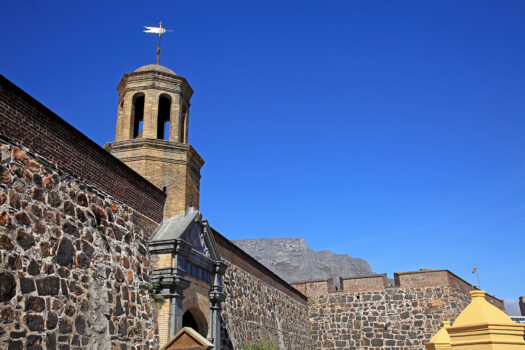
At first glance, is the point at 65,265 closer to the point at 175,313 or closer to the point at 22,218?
the point at 22,218

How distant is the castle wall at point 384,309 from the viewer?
66.9 ft

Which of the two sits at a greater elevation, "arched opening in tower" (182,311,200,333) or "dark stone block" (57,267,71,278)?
"dark stone block" (57,267,71,278)

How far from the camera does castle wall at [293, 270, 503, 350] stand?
20.4m

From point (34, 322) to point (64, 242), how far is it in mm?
1323

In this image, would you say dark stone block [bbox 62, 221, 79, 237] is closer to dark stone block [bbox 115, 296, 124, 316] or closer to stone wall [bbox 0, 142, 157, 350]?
stone wall [bbox 0, 142, 157, 350]

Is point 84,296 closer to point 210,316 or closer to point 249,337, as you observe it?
point 210,316

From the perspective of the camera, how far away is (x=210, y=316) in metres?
11.1

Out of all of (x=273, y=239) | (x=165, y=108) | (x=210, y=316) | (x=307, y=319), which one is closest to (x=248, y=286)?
(x=210, y=316)

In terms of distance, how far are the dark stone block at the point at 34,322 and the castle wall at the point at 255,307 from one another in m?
6.96

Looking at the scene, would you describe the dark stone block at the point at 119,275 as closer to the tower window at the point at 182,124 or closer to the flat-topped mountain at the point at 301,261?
the tower window at the point at 182,124

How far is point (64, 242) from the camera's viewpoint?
7348 mm

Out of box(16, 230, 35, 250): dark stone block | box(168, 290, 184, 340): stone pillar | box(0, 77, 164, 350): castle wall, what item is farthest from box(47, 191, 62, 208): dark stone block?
box(168, 290, 184, 340): stone pillar

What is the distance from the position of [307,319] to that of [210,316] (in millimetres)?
12173

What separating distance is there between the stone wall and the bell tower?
237 cm
